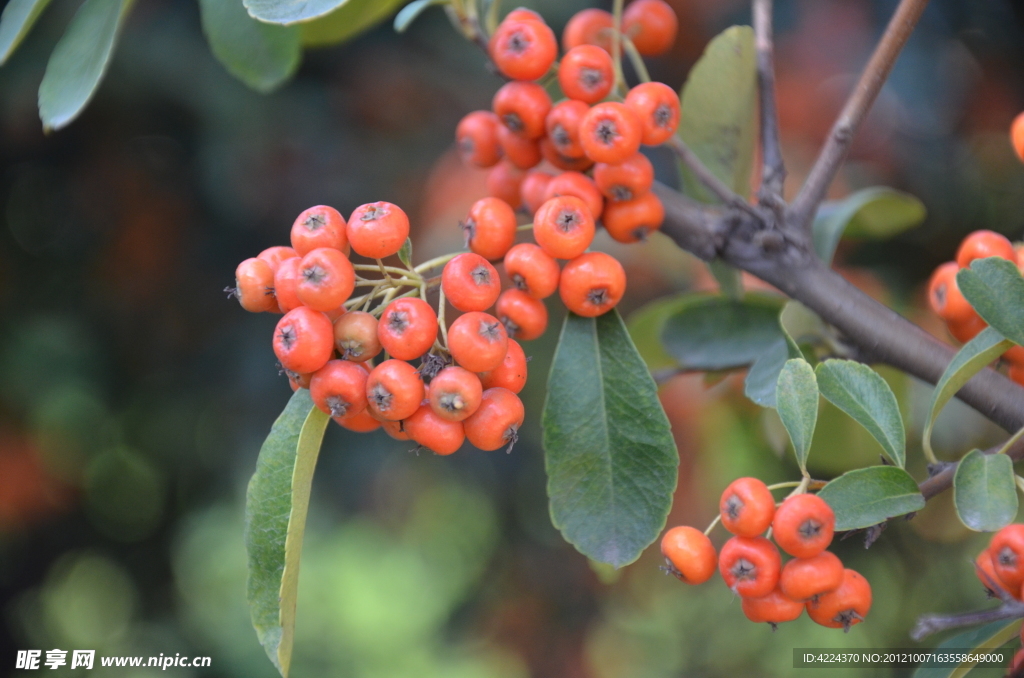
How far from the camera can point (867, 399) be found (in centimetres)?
88

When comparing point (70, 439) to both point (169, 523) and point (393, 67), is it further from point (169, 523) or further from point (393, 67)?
point (393, 67)

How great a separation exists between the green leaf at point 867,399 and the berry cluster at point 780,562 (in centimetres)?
14

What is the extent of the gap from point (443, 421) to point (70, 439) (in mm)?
2259

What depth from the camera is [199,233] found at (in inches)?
100.0

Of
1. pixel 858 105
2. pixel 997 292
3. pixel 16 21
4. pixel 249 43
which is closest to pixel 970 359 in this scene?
pixel 997 292

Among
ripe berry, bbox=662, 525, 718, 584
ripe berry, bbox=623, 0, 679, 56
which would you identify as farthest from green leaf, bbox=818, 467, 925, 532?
ripe berry, bbox=623, 0, 679, 56

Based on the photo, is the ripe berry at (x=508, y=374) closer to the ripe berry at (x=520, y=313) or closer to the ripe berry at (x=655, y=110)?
the ripe berry at (x=520, y=313)

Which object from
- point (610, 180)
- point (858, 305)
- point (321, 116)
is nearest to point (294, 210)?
point (321, 116)

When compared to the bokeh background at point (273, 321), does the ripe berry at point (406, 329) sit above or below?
above

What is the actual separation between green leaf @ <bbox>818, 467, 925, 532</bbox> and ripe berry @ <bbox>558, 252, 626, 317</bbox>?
348 millimetres

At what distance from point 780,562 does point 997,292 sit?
37cm

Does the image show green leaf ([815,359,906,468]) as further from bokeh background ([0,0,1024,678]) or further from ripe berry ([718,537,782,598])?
bokeh background ([0,0,1024,678])

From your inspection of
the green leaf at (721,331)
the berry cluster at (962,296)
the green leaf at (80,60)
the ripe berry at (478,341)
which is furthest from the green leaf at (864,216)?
the green leaf at (80,60)

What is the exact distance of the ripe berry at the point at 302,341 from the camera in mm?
837
